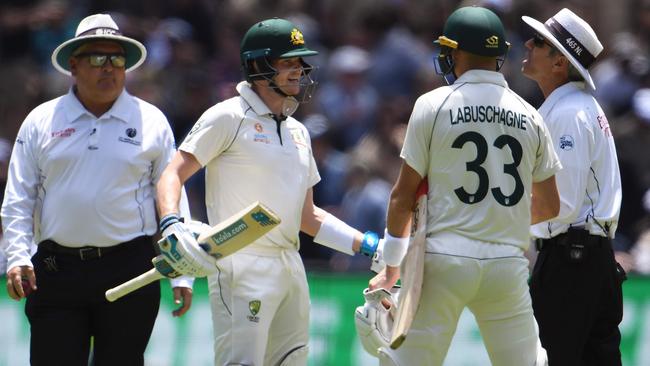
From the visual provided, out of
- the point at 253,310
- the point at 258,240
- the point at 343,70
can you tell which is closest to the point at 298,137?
the point at 258,240

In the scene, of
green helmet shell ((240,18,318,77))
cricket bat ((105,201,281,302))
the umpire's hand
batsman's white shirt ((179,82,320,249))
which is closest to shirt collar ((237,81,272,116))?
batsman's white shirt ((179,82,320,249))

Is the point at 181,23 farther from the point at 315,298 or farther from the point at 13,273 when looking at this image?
the point at 13,273

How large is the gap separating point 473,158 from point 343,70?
7.32 m

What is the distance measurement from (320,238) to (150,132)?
3.84ft

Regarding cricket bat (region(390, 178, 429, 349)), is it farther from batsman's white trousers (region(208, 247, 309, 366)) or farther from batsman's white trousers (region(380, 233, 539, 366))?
batsman's white trousers (region(208, 247, 309, 366))

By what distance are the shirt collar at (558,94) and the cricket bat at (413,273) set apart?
1.24 meters

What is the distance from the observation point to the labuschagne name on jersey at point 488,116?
7.19 meters

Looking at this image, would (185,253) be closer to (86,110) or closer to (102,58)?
(86,110)

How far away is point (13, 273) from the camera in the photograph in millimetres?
7863

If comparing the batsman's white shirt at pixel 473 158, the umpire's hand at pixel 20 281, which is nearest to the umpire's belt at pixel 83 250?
the umpire's hand at pixel 20 281

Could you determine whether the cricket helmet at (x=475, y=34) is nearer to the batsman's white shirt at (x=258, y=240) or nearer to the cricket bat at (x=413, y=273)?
the cricket bat at (x=413, y=273)

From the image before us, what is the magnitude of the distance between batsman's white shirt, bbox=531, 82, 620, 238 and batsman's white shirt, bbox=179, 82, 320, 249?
1477mm

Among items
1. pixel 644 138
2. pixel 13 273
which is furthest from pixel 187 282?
pixel 644 138

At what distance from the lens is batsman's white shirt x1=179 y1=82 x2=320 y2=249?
25.6 ft
